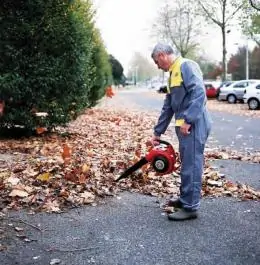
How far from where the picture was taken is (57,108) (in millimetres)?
10922

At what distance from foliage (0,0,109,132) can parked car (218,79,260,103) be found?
88.3 feet

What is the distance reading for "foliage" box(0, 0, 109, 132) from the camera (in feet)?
33.2

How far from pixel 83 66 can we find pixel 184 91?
678 centimetres

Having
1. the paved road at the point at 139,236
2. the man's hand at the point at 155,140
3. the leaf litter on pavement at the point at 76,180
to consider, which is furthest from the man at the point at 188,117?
the leaf litter on pavement at the point at 76,180

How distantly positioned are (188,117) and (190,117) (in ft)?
0.07

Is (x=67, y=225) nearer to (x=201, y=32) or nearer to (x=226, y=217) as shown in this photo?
(x=226, y=217)

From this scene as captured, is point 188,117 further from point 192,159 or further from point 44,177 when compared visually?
point 44,177

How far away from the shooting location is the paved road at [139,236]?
3.96 meters

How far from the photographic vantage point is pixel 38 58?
1030 cm

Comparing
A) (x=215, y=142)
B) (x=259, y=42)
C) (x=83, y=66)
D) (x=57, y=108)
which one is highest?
(x=259, y=42)

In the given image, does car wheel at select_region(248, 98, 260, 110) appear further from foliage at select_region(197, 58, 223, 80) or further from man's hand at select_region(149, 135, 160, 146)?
foliage at select_region(197, 58, 223, 80)

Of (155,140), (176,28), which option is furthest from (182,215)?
(176,28)

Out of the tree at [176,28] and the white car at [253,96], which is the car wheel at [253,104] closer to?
the white car at [253,96]

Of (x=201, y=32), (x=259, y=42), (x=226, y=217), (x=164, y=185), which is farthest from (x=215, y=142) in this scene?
(x=201, y=32)
